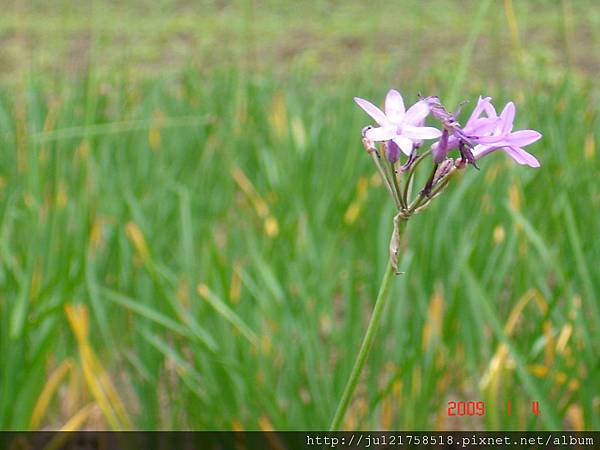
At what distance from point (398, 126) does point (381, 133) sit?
0.02 m

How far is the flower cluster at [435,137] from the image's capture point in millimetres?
543

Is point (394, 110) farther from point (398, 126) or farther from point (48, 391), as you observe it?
point (48, 391)

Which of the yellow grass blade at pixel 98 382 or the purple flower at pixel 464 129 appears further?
the yellow grass blade at pixel 98 382

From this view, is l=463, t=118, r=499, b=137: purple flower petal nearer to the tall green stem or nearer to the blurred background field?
the tall green stem

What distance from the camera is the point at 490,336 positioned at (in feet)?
4.65

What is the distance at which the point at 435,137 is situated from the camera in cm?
54

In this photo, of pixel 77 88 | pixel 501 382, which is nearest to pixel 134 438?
pixel 501 382

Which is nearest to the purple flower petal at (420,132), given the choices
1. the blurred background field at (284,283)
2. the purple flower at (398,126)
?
the purple flower at (398,126)

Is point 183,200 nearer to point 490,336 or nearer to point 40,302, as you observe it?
point 40,302

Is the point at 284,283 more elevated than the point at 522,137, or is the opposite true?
the point at 522,137
